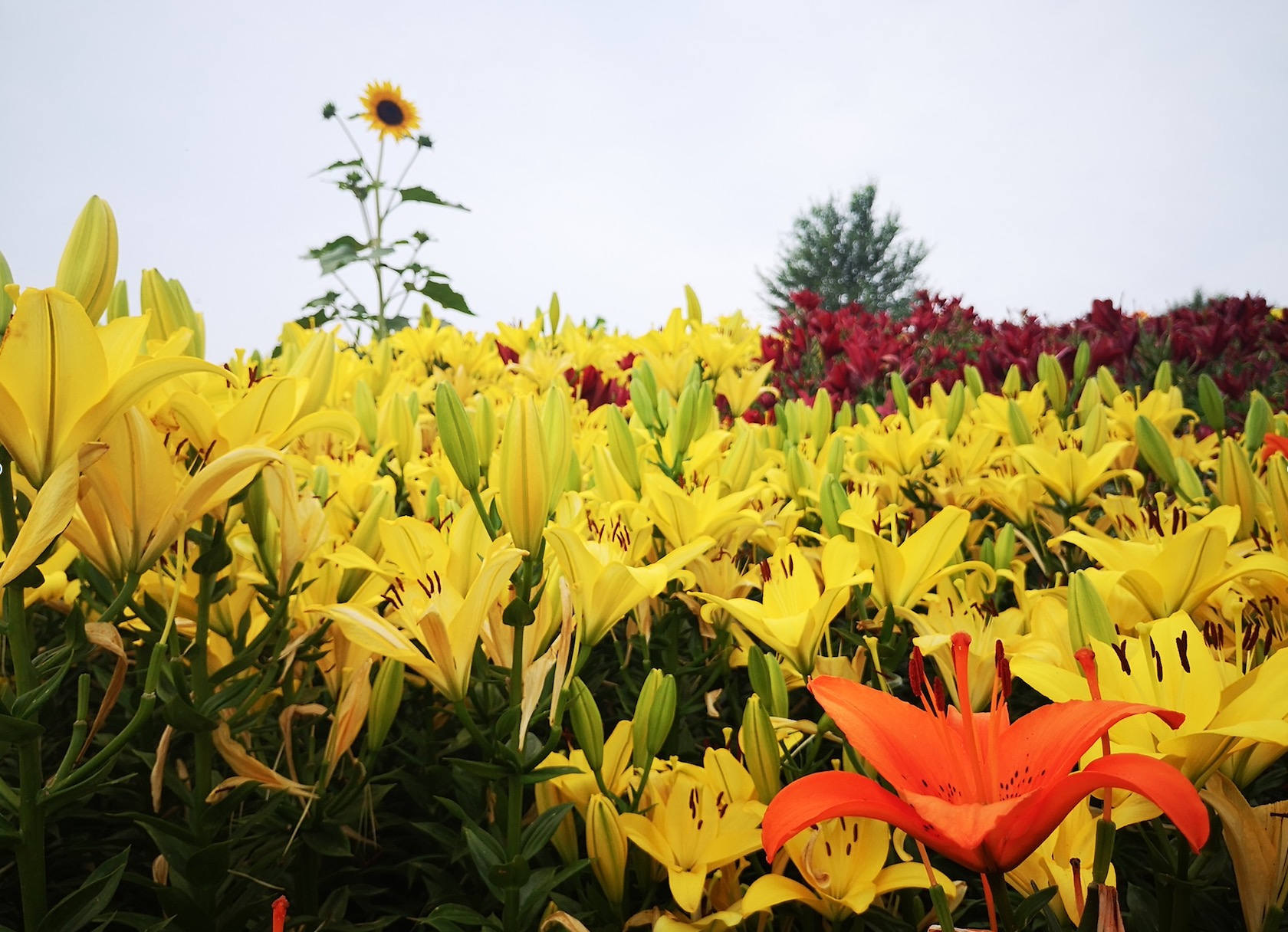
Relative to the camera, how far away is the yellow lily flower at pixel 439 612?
2.29ft

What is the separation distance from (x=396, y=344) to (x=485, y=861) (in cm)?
282

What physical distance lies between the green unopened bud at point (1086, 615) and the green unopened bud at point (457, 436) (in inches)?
24.3

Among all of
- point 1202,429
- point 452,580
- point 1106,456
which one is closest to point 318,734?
point 452,580

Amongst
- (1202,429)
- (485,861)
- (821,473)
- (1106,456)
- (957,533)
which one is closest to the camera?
(485,861)

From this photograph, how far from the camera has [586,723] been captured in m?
0.80

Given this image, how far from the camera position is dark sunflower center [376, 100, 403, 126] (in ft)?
15.2

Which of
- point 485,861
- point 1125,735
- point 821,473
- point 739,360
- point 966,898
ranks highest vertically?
point 739,360

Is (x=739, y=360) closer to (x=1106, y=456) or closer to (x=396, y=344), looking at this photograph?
(x=396, y=344)

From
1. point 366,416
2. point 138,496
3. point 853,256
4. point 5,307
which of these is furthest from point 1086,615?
point 853,256

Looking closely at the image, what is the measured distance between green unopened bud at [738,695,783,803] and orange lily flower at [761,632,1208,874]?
23cm

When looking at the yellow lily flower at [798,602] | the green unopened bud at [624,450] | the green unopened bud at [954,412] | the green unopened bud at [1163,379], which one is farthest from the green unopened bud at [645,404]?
the green unopened bud at [1163,379]

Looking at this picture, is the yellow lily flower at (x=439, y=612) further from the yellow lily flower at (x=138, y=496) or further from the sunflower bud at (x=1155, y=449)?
the sunflower bud at (x=1155, y=449)

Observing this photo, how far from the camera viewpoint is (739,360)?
2.94m

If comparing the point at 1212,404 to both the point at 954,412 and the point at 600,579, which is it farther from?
the point at 600,579
